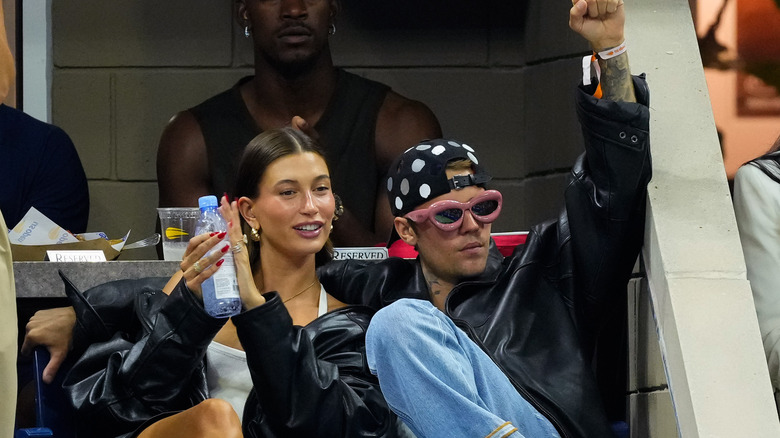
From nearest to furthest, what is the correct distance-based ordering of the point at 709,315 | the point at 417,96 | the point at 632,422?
the point at 709,315 < the point at 632,422 < the point at 417,96

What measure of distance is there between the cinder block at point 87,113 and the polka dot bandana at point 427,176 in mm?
3038

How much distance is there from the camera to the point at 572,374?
11.8ft

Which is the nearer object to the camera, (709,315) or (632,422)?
(709,315)

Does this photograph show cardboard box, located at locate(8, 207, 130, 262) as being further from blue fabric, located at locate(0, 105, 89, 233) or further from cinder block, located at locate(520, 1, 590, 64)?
cinder block, located at locate(520, 1, 590, 64)

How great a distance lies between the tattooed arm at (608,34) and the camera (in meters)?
3.63

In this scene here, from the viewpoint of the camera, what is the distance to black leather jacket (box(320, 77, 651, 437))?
3.58 m

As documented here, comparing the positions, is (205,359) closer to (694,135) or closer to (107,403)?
(107,403)

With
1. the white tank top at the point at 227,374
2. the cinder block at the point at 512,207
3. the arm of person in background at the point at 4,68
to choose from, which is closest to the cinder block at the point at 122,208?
the cinder block at the point at 512,207

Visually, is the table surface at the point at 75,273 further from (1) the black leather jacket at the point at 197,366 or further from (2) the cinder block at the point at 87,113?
(2) the cinder block at the point at 87,113

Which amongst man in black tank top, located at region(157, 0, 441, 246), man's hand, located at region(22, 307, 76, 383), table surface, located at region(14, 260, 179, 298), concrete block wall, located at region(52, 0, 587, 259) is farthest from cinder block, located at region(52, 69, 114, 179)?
man's hand, located at region(22, 307, 76, 383)

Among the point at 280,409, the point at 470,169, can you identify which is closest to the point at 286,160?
the point at 470,169

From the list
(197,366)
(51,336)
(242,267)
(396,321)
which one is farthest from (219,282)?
(51,336)

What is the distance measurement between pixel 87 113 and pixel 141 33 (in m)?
0.48

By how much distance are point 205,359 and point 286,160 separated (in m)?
0.63
